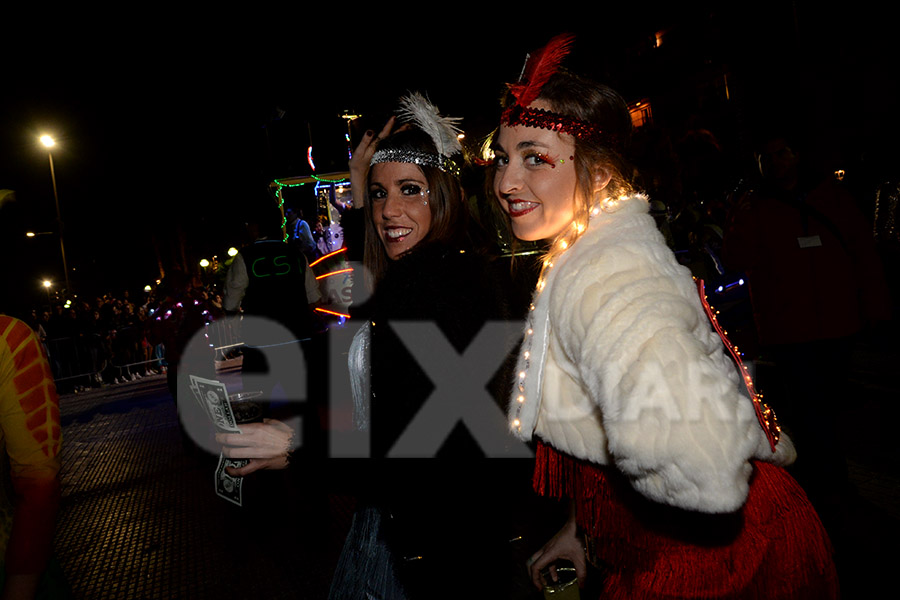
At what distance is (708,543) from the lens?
3.93 feet

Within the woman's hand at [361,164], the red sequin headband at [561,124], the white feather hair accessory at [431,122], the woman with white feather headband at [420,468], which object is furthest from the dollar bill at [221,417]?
the woman's hand at [361,164]

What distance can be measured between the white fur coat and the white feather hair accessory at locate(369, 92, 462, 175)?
1.19 m

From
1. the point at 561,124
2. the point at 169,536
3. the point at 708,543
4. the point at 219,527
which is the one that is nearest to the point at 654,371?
the point at 708,543

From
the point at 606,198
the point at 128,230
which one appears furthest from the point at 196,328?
the point at 128,230

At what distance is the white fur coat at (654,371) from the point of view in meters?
0.93

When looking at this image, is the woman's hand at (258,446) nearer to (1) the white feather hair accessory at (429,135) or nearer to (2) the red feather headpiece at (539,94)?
(2) the red feather headpiece at (539,94)

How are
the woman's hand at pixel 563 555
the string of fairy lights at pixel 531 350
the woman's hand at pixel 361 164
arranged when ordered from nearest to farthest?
1. the string of fairy lights at pixel 531 350
2. the woman's hand at pixel 563 555
3. the woman's hand at pixel 361 164

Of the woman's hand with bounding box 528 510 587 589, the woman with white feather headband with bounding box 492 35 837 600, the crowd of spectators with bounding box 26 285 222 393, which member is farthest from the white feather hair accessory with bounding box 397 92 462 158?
the crowd of spectators with bounding box 26 285 222 393

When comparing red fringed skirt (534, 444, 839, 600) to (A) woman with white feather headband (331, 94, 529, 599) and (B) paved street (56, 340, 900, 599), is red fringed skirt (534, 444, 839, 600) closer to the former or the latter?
(A) woman with white feather headband (331, 94, 529, 599)

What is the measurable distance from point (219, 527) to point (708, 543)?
4.23m

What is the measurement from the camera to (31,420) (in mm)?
1438

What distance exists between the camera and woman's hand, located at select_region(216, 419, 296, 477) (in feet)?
4.65

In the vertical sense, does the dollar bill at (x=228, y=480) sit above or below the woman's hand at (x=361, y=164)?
below

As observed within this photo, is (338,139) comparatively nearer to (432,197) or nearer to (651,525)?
(432,197)
